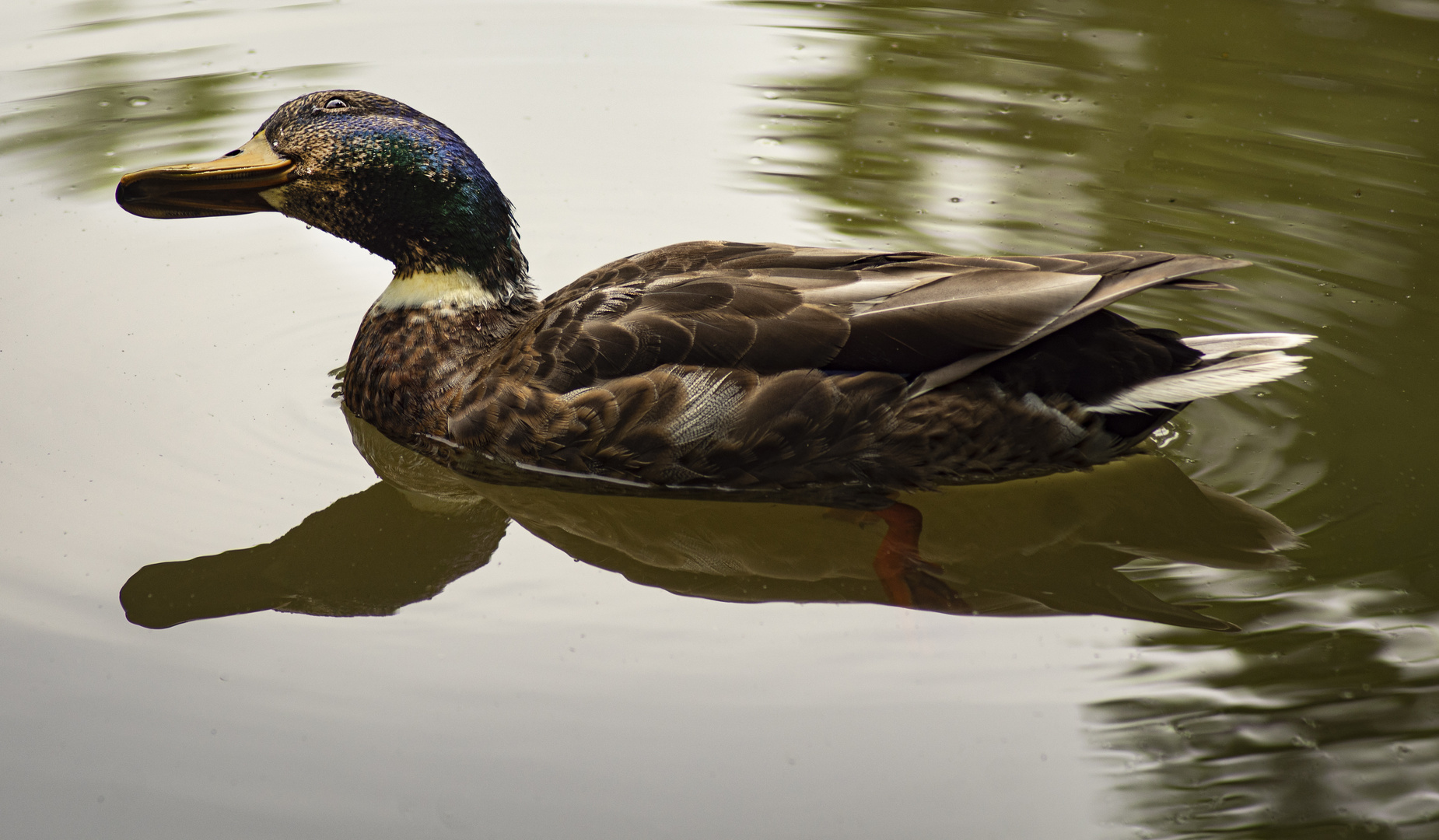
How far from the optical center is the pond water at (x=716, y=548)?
10.6 feet

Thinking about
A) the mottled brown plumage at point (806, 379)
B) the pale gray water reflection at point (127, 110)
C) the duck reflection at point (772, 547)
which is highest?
the pale gray water reflection at point (127, 110)

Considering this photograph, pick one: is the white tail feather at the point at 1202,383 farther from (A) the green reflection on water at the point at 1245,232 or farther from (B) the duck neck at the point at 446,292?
(B) the duck neck at the point at 446,292

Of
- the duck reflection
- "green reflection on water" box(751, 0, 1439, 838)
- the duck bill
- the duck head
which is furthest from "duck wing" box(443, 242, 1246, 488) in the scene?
the duck bill

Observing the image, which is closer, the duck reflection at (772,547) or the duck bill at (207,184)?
the duck reflection at (772,547)

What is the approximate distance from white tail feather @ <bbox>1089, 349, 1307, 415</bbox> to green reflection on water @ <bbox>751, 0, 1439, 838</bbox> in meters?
0.46

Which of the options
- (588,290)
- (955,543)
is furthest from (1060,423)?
(588,290)

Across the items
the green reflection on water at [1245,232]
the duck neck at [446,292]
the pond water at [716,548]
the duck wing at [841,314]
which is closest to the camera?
the pond water at [716,548]

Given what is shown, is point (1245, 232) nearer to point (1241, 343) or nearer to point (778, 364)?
point (1241, 343)

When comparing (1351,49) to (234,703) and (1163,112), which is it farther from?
(234,703)

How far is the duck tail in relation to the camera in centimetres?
415

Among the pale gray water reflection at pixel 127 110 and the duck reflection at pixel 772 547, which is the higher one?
the pale gray water reflection at pixel 127 110

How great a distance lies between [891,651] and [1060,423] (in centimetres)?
112

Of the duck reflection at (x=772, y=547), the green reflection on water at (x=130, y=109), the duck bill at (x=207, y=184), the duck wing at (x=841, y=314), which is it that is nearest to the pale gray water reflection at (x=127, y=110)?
the green reflection on water at (x=130, y=109)

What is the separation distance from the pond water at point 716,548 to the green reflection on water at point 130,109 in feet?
0.12
